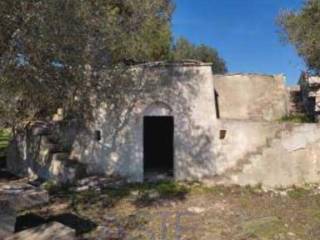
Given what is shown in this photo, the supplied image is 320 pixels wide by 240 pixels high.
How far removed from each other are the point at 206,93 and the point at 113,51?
4198 mm

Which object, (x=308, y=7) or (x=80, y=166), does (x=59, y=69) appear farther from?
(x=308, y=7)

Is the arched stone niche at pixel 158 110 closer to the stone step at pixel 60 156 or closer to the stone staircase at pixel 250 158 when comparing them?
the stone staircase at pixel 250 158

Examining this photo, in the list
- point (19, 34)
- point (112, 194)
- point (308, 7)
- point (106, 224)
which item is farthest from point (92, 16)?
point (308, 7)

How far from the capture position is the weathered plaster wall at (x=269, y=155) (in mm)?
15969

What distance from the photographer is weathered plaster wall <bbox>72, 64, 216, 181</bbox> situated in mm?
16625

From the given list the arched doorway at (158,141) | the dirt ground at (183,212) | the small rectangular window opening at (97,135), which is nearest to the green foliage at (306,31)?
the dirt ground at (183,212)

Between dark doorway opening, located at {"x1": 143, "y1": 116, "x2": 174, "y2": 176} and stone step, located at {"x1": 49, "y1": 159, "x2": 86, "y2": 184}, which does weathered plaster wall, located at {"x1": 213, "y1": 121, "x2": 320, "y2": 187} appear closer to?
stone step, located at {"x1": 49, "y1": 159, "x2": 86, "y2": 184}

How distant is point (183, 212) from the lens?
44.0ft

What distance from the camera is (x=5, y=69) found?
31.3 ft

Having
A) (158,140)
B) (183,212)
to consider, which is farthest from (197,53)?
(183,212)

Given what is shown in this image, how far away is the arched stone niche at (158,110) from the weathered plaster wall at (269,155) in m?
2.26

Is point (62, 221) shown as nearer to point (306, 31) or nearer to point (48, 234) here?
point (48, 234)

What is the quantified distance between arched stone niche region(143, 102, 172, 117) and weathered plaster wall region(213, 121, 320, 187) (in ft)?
7.40

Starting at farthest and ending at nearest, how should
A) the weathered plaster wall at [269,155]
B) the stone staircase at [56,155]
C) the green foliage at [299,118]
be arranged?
the green foliage at [299,118], the stone staircase at [56,155], the weathered plaster wall at [269,155]
